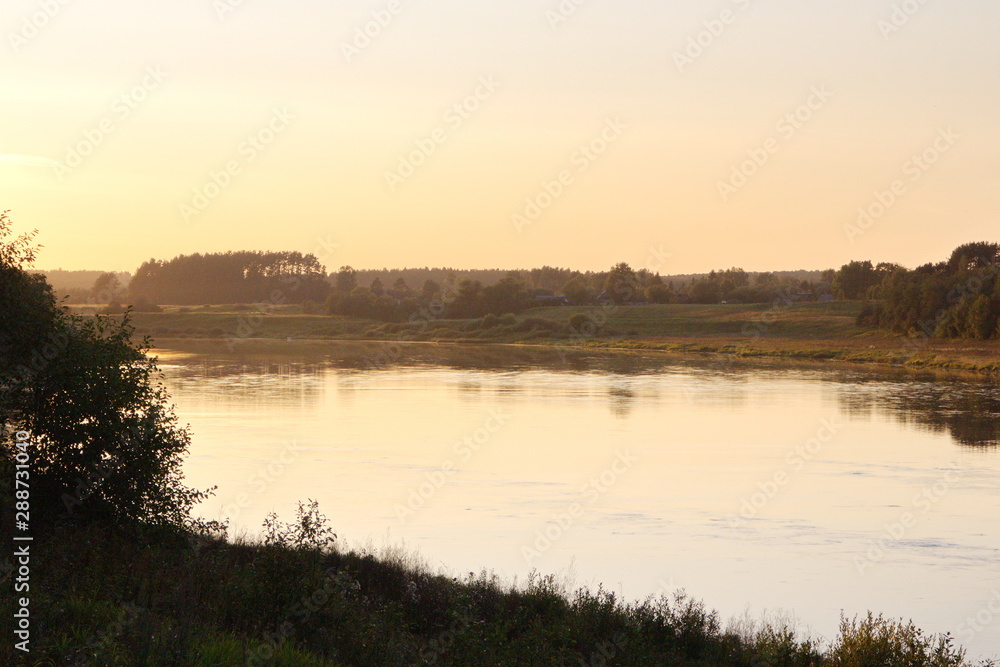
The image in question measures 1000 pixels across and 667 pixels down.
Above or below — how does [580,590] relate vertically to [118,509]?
below

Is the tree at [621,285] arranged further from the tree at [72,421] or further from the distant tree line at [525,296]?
the tree at [72,421]

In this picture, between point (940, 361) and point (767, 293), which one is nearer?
point (940, 361)

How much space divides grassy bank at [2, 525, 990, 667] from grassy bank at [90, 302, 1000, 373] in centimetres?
5849

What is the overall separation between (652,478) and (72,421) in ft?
49.3

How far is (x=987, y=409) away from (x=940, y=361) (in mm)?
29963

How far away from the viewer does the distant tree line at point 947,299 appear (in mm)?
74062

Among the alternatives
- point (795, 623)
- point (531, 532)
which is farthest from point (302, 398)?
point (795, 623)

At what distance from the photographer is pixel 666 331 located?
4075 inches

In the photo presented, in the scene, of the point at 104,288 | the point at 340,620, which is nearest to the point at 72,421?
the point at 340,620

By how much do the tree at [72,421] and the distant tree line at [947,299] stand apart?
72.7 m

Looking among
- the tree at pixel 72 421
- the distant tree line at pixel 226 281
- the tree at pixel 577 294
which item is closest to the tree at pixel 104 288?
the distant tree line at pixel 226 281

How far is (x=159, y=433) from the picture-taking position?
15.2 meters

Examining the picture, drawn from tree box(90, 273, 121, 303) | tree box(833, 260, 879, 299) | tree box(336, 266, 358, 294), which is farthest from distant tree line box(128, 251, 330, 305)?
tree box(833, 260, 879, 299)

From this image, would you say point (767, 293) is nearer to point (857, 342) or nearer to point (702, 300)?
point (702, 300)
